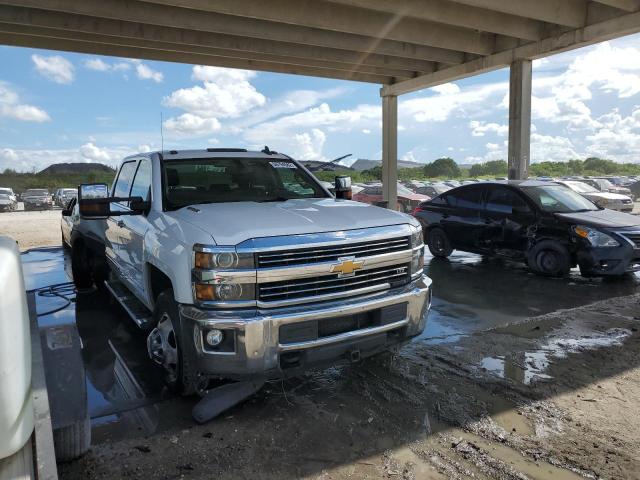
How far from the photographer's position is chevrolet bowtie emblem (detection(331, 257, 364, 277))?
11.3ft

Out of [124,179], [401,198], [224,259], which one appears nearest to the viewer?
[224,259]

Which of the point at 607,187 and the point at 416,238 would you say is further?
the point at 607,187

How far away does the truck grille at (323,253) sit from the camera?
3273mm

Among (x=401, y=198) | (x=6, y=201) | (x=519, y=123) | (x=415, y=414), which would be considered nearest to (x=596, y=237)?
(x=415, y=414)

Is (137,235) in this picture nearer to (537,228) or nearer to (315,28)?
(537,228)

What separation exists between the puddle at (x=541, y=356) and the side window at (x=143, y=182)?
3382 mm

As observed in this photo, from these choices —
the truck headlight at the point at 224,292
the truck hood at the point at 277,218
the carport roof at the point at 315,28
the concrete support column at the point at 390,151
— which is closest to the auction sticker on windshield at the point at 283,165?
the truck hood at the point at 277,218

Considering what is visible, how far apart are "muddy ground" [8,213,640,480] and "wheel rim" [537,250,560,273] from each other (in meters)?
2.24

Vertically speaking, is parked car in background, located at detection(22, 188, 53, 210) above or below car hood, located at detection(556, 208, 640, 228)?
below

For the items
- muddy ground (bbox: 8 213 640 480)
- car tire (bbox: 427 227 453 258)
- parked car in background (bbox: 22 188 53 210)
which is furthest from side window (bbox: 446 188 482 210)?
parked car in background (bbox: 22 188 53 210)

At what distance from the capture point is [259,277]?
3223 millimetres

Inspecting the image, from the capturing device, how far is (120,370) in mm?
4480

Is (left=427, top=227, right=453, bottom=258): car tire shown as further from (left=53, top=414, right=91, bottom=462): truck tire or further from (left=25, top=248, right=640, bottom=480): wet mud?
(left=53, top=414, right=91, bottom=462): truck tire

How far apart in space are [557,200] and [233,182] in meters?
5.99
